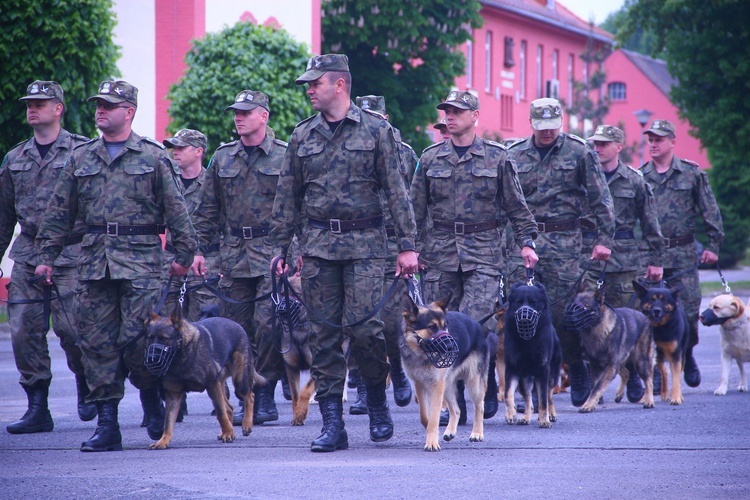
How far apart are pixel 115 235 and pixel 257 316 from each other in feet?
6.16

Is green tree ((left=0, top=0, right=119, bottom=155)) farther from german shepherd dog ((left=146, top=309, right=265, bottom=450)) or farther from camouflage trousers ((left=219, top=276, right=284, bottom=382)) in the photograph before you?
german shepherd dog ((left=146, top=309, right=265, bottom=450))

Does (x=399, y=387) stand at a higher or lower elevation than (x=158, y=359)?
lower

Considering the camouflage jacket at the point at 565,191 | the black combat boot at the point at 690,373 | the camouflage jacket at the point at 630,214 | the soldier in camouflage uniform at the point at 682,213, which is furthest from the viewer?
the soldier in camouflage uniform at the point at 682,213

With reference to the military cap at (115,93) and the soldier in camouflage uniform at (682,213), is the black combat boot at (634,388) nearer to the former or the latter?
the soldier in camouflage uniform at (682,213)

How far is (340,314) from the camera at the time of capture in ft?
26.8

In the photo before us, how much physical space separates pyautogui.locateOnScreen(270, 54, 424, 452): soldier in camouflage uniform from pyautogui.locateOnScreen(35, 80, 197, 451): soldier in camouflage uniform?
2.84 ft

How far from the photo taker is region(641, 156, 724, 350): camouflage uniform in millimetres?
12648

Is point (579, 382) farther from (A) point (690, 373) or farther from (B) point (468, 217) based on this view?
(B) point (468, 217)

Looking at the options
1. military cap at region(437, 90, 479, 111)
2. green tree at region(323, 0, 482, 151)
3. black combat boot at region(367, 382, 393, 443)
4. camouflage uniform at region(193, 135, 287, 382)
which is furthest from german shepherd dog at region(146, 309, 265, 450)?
green tree at region(323, 0, 482, 151)

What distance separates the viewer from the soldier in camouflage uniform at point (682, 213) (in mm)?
12633

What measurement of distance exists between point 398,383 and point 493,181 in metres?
2.30

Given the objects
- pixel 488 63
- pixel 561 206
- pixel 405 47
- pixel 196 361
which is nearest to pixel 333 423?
pixel 196 361

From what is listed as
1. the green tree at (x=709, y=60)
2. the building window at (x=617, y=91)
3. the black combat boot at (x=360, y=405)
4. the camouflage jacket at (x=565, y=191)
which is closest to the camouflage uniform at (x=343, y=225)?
the black combat boot at (x=360, y=405)

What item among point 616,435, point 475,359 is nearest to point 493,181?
point 475,359
